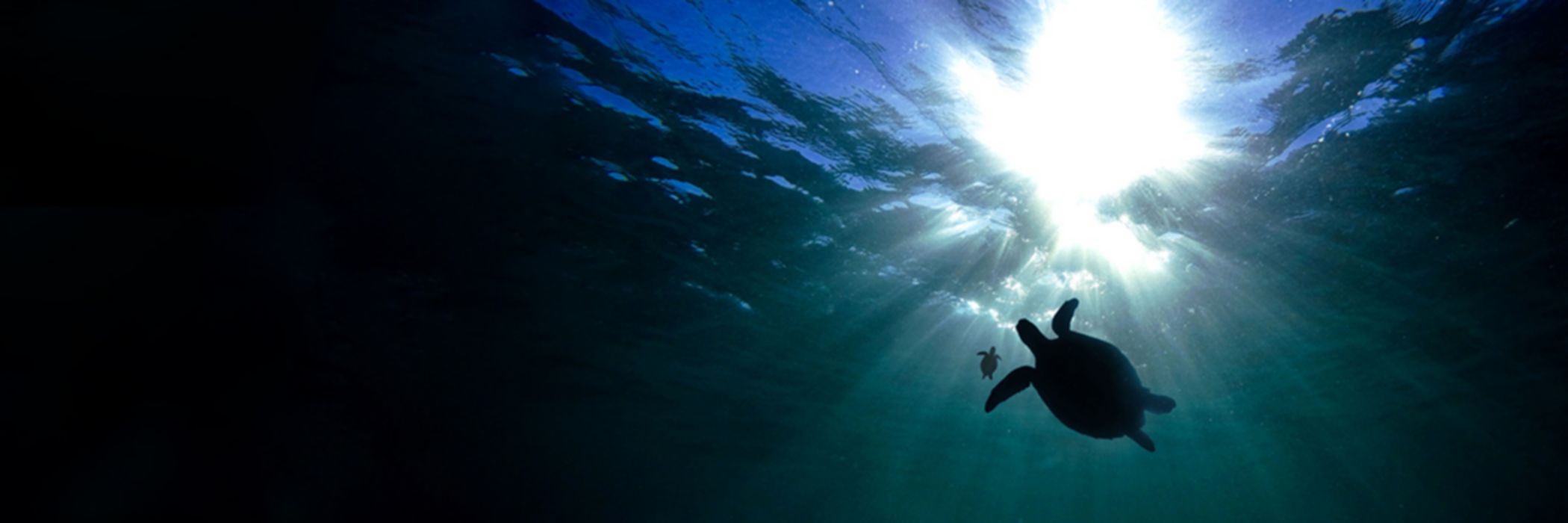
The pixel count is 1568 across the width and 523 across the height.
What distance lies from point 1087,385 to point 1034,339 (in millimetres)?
430

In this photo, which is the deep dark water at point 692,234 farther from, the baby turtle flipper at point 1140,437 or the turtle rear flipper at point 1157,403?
the baby turtle flipper at point 1140,437

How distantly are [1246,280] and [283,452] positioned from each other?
1610 inches

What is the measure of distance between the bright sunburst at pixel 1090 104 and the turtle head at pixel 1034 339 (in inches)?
180

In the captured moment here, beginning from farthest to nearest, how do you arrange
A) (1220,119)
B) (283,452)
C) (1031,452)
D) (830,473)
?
(830,473) < (1031,452) < (283,452) < (1220,119)

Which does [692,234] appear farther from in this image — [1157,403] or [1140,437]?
[1157,403]

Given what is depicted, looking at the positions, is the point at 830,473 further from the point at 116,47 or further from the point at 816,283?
the point at 116,47

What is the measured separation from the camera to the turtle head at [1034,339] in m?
3.75

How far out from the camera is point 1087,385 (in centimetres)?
350

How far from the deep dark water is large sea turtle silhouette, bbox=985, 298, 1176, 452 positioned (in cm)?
466

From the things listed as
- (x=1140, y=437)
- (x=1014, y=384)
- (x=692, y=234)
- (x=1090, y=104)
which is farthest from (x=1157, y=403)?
(x=692, y=234)

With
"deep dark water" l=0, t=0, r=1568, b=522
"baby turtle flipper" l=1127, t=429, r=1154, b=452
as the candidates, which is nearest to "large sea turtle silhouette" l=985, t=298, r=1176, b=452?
"baby turtle flipper" l=1127, t=429, r=1154, b=452

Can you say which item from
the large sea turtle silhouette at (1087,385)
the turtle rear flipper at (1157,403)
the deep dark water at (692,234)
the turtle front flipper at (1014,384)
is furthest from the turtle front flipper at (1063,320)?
the deep dark water at (692,234)

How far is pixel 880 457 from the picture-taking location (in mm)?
35625

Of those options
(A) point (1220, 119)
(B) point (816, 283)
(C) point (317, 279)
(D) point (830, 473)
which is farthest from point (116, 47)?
(D) point (830, 473)
